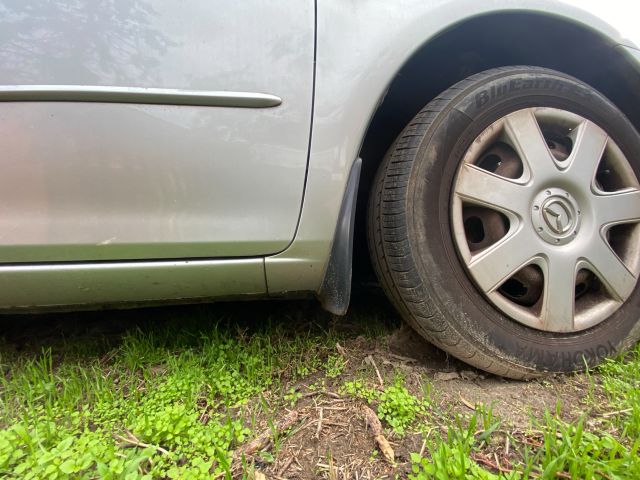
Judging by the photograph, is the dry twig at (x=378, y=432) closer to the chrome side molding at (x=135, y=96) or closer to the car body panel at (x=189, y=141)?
the car body panel at (x=189, y=141)

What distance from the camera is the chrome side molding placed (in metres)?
0.82

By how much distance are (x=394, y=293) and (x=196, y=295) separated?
62 cm

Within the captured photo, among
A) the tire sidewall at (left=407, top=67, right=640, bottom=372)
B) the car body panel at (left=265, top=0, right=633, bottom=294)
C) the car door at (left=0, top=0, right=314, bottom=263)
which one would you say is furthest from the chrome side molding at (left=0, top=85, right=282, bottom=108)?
the tire sidewall at (left=407, top=67, right=640, bottom=372)

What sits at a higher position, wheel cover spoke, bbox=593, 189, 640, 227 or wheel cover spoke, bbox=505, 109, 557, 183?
wheel cover spoke, bbox=505, 109, 557, 183

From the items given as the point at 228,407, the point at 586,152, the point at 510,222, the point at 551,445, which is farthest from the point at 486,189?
the point at 228,407

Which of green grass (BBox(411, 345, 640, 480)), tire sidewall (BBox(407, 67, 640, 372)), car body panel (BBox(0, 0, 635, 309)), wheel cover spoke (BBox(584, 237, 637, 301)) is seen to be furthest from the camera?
wheel cover spoke (BBox(584, 237, 637, 301))

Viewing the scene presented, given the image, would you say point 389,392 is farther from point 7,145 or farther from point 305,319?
point 7,145

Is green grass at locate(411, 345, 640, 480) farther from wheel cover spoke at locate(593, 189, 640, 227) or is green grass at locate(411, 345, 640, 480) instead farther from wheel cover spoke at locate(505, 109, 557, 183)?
wheel cover spoke at locate(505, 109, 557, 183)

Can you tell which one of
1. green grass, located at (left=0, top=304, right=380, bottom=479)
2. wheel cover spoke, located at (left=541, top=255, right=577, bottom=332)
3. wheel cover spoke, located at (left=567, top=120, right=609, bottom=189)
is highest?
wheel cover spoke, located at (left=567, top=120, right=609, bottom=189)

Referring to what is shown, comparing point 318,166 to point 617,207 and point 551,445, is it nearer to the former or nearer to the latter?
point 551,445

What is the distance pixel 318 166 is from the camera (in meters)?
0.95

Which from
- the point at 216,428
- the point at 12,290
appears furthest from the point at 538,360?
the point at 12,290

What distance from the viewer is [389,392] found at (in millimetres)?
1002

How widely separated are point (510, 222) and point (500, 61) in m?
0.66
